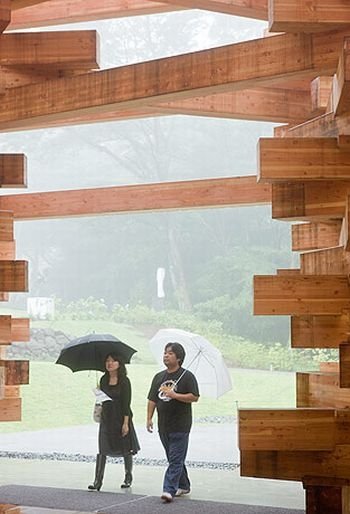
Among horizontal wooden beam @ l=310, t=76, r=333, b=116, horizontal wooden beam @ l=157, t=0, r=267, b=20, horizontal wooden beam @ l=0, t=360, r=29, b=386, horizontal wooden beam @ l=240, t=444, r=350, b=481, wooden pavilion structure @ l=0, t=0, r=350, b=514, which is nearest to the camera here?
wooden pavilion structure @ l=0, t=0, r=350, b=514

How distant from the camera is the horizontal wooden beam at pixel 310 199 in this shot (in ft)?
15.1

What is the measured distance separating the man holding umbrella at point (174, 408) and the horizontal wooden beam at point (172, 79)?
3624 millimetres

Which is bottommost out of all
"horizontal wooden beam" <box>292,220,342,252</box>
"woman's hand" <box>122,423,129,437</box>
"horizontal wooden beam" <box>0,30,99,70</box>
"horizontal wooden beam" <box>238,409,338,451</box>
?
"woman's hand" <box>122,423,129,437</box>

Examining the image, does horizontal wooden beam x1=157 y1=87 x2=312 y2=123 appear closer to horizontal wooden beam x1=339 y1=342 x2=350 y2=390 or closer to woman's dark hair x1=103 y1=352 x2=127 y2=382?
woman's dark hair x1=103 y1=352 x2=127 y2=382

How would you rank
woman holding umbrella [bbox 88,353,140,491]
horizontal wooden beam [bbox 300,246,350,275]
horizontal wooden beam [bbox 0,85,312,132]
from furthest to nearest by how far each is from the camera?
woman holding umbrella [bbox 88,353,140,491] < horizontal wooden beam [bbox 0,85,312,132] < horizontal wooden beam [bbox 300,246,350,275]

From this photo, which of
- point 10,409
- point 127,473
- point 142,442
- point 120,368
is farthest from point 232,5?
point 142,442

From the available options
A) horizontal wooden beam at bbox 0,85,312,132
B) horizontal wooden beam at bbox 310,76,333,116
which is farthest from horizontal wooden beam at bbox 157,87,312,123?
horizontal wooden beam at bbox 310,76,333,116

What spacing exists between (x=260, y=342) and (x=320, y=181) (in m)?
20.3

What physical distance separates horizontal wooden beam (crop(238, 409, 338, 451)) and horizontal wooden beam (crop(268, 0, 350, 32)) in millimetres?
1625

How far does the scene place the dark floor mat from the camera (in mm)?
8056

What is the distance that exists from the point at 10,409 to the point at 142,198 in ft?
7.07

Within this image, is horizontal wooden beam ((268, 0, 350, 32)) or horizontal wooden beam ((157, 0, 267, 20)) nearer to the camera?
horizontal wooden beam ((268, 0, 350, 32))

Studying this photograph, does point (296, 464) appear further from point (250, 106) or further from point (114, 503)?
point (114, 503)

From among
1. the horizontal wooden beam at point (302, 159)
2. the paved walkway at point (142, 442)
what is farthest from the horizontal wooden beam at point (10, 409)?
the horizontal wooden beam at point (302, 159)
